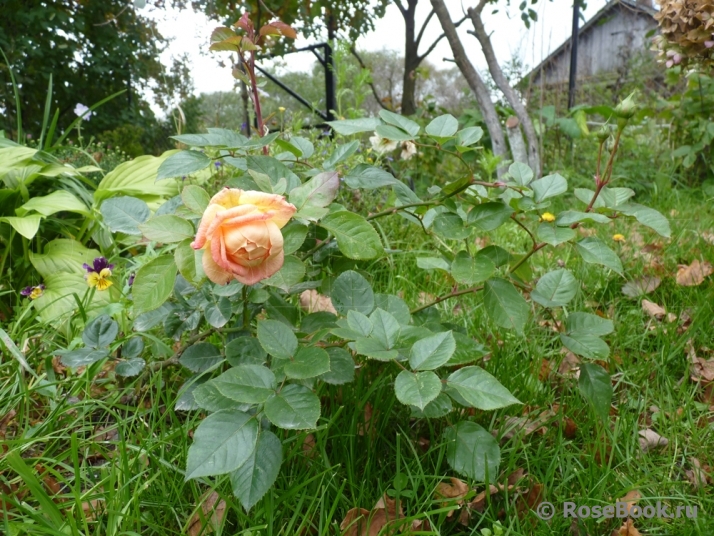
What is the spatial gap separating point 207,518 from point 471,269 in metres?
0.58

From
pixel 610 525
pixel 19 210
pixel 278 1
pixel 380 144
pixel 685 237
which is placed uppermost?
pixel 278 1

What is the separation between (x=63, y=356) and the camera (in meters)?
0.96

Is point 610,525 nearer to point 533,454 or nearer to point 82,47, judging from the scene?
point 533,454

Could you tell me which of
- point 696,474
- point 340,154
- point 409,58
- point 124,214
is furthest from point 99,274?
point 409,58

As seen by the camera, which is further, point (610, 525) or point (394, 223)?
point (394, 223)

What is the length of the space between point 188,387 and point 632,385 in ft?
3.29

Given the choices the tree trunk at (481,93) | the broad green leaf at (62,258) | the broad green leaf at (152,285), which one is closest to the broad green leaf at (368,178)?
the broad green leaf at (152,285)

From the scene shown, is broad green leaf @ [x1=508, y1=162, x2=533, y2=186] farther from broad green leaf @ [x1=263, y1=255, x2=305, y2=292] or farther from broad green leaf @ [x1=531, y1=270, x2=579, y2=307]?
broad green leaf @ [x1=263, y1=255, x2=305, y2=292]

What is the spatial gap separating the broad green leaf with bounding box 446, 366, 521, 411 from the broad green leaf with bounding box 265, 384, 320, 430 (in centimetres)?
22

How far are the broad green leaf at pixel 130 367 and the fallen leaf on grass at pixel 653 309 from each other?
1363 mm

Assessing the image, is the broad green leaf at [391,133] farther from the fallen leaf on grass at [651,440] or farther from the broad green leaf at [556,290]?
the fallen leaf on grass at [651,440]

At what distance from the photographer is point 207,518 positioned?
82cm

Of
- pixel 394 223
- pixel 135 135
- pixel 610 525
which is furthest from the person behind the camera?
pixel 135 135

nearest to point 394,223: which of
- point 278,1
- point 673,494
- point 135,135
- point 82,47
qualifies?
point 673,494
